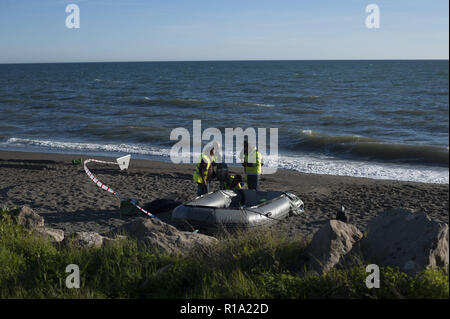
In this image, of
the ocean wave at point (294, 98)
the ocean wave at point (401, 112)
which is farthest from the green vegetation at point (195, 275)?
the ocean wave at point (294, 98)

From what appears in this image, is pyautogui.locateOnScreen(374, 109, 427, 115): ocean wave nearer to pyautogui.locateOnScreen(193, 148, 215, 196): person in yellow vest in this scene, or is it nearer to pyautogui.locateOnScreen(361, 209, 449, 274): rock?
pyautogui.locateOnScreen(193, 148, 215, 196): person in yellow vest

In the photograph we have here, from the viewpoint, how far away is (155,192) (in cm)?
1245

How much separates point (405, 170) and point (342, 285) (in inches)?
498

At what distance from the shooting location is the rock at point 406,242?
4824mm

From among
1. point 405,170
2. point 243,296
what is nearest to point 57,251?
point 243,296

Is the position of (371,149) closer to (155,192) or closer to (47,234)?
(155,192)

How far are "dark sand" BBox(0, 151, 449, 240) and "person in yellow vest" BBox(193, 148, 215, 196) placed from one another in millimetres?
960

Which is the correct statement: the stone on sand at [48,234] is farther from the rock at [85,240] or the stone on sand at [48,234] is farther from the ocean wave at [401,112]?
the ocean wave at [401,112]

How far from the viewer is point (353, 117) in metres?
30.0

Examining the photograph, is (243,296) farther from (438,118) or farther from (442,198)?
(438,118)

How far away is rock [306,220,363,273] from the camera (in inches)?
202

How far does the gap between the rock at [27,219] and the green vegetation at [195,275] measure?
109cm

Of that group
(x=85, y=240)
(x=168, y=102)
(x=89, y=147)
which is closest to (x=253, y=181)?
(x=85, y=240)

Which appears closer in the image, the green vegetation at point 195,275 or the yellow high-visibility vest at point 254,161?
the green vegetation at point 195,275
